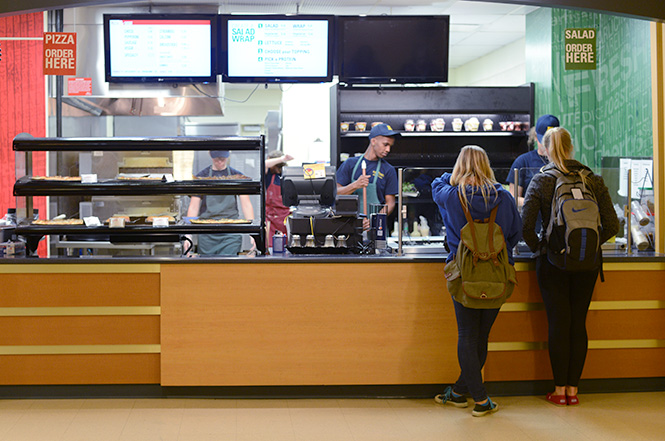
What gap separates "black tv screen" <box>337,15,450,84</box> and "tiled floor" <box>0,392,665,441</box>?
3.69 m

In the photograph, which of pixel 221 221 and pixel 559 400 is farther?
pixel 221 221

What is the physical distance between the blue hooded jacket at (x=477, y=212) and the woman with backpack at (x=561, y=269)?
21 centimetres

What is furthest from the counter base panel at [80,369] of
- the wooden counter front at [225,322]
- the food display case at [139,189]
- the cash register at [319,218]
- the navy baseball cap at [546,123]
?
the navy baseball cap at [546,123]

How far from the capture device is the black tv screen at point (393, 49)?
6.64 metres

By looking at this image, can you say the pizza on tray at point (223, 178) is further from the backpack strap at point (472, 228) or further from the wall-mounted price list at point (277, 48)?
the backpack strap at point (472, 228)

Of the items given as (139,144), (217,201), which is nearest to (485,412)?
(217,201)

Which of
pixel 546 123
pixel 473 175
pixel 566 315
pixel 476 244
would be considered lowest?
pixel 566 315

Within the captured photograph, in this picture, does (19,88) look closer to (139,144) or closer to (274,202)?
(274,202)

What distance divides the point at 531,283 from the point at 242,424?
1.99 m

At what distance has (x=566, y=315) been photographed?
4.05 meters

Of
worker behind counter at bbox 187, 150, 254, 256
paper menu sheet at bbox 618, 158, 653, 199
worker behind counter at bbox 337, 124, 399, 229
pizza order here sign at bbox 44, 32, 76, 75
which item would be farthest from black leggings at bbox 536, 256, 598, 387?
pizza order here sign at bbox 44, 32, 76, 75

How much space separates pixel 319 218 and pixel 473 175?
1.03 metres

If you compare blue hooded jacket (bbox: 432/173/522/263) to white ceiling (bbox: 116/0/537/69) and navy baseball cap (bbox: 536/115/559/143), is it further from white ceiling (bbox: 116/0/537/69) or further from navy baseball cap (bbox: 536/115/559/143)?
white ceiling (bbox: 116/0/537/69)

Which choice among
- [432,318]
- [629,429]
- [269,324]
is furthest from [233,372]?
[629,429]
